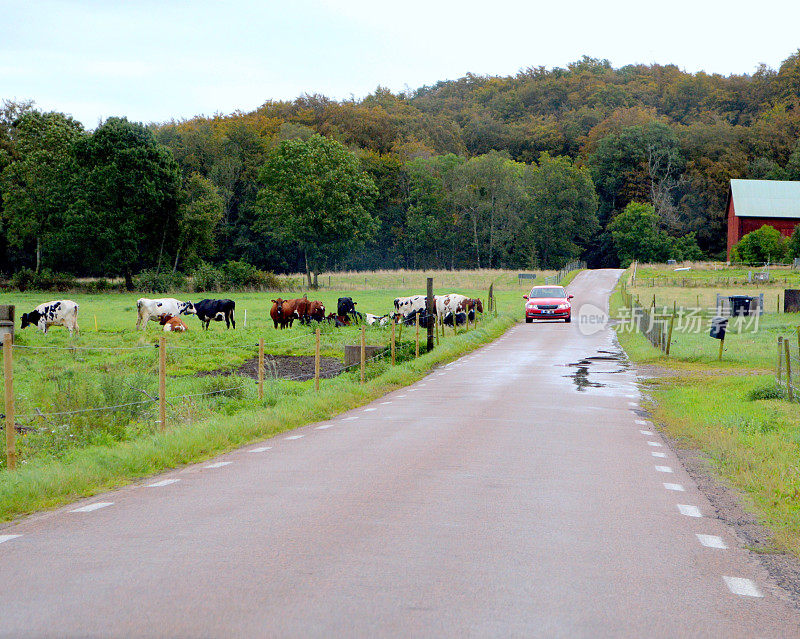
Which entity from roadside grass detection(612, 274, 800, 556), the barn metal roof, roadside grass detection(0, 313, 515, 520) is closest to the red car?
roadside grass detection(612, 274, 800, 556)

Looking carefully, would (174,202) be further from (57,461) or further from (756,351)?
(57,461)

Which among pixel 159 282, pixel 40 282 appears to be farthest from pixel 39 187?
pixel 159 282

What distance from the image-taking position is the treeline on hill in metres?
70.1

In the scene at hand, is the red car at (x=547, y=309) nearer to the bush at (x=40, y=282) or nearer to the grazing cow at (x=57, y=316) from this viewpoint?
the grazing cow at (x=57, y=316)

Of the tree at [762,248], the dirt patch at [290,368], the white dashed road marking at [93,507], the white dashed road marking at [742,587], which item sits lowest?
the dirt patch at [290,368]

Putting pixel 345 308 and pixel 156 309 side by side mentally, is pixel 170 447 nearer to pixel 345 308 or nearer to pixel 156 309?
pixel 345 308

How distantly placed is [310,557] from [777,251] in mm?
85888

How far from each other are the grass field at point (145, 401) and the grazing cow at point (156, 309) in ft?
14.3

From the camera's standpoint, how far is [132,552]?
20.5 feet

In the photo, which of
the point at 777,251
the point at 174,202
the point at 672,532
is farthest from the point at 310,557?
the point at 777,251

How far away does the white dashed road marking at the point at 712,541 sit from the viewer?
6.93 metres

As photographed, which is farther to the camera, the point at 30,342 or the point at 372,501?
the point at 30,342

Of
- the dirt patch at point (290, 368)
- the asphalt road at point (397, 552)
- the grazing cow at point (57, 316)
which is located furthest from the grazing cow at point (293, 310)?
the asphalt road at point (397, 552)

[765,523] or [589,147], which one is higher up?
[589,147]
